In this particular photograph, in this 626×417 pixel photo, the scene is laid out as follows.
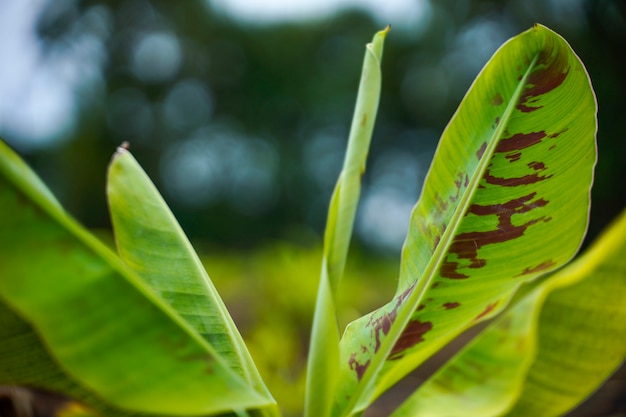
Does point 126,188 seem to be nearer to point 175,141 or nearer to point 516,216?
point 516,216

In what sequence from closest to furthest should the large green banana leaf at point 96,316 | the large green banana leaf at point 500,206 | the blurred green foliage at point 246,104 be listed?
the large green banana leaf at point 96,316, the large green banana leaf at point 500,206, the blurred green foliage at point 246,104

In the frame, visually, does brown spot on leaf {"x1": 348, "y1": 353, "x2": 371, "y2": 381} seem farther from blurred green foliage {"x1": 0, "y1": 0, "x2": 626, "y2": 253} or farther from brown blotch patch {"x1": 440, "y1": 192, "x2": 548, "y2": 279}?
blurred green foliage {"x1": 0, "y1": 0, "x2": 626, "y2": 253}

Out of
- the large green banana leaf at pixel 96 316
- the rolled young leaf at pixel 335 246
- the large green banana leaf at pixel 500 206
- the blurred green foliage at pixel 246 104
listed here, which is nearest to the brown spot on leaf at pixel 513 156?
the large green banana leaf at pixel 500 206

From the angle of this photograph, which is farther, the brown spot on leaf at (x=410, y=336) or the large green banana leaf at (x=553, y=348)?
the brown spot on leaf at (x=410, y=336)

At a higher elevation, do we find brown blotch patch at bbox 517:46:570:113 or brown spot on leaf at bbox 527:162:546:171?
brown blotch patch at bbox 517:46:570:113

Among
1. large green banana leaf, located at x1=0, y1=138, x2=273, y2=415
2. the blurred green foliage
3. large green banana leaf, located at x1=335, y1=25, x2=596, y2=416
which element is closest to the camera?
large green banana leaf, located at x1=0, y1=138, x2=273, y2=415

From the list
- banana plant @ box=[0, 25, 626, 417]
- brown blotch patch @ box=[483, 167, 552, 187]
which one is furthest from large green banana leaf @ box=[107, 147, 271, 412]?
brown blotch patch @ box=[483, 167, 552, 187]

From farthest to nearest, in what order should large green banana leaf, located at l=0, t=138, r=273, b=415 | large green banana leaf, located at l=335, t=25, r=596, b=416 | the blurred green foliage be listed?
1. the blurred green foliage
2. large green banana leaf, located at l=335, t=25, r=596, b=416
3. large green banana leaf, located at l=0, t=138, r=273, b=415

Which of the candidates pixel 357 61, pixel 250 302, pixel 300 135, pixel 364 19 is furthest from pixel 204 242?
pixel 250 302

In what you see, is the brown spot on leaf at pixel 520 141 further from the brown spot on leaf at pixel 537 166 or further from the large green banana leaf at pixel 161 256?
the large green banana leaf at pixel 161 256
